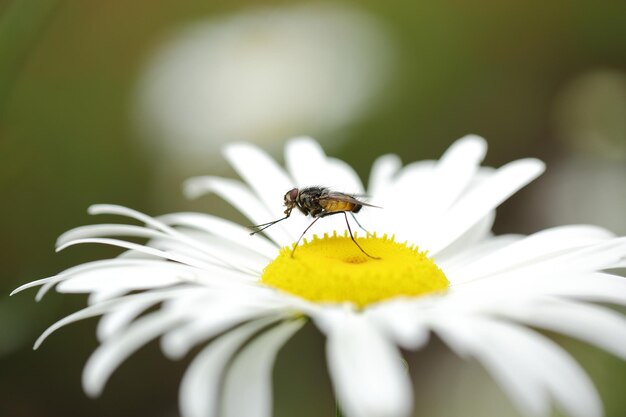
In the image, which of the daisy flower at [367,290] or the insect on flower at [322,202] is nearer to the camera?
the daisy flower at [367,290]

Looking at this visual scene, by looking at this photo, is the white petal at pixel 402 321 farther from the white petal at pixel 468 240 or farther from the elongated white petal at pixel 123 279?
the white petal at pixel 468 240

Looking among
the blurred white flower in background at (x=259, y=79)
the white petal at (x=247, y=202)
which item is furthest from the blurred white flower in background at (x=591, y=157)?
the white petal at (x=247, y=202)

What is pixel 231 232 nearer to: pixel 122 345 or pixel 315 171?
pixel 315 171

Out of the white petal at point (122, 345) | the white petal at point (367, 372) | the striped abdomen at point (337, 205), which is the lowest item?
the white petal at point (367, 372)

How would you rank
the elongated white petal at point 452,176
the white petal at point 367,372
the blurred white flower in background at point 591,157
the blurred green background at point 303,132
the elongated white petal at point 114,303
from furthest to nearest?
the blurred white flower in background at point 591,157, the blurred green background at point 303,132, the elongated white petal at point 452,176, the elongated white petal at point 114,303, the white petal at point 367,372

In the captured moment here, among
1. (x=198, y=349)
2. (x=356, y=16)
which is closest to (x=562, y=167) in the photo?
(x=356, y=16)

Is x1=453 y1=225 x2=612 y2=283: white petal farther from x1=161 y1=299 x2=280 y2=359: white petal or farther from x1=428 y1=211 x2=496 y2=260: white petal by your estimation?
x1=161 y1=299 x2=280 y2=359: white petal

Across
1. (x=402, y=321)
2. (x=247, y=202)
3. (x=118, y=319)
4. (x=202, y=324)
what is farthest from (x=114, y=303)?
(x=247, y=202)

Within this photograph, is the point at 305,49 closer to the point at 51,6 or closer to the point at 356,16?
the point at 356,16
